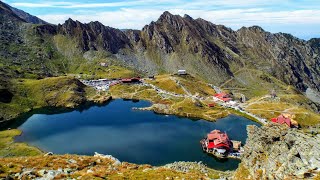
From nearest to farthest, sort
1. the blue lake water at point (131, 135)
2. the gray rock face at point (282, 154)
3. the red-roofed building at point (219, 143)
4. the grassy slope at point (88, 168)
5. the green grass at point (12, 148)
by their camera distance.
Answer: the gray rock face at point (282, 154), the grassy slope at point (88, 168), the green grass at point (12, 148), the blue lake water at point (131, 135), the red-roofed building at point (219, 143)

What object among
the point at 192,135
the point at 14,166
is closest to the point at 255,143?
the point at 14,166

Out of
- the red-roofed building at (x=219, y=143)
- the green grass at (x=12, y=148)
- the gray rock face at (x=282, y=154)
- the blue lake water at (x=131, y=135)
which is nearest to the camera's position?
the gray rock face at (x=282, y=154)

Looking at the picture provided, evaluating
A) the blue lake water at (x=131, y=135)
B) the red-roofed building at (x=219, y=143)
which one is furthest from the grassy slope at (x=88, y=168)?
the red-roofed building at (x=219, y=143)

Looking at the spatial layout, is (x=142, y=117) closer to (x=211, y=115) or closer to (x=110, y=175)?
(x=211, y=115)

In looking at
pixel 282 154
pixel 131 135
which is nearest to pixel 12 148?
pixel 131 135

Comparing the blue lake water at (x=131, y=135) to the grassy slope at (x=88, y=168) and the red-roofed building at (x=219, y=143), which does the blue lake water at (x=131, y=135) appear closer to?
the red-roofed building at (x=219, y=143)

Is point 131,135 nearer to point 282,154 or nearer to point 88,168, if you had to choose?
point 88,168
